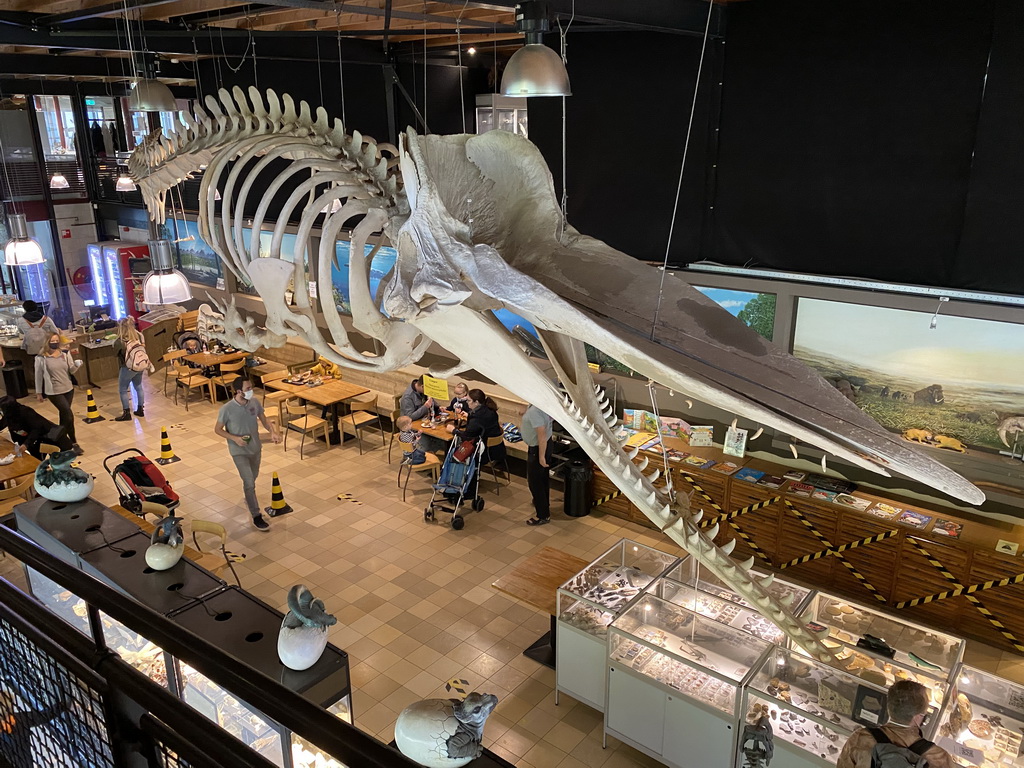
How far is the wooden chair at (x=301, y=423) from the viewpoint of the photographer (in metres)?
11.0

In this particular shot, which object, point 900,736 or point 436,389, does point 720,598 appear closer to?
point 900,736

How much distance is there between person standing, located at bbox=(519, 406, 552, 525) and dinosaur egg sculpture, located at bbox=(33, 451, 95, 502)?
4.46m

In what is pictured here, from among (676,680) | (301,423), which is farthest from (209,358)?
(676,680)

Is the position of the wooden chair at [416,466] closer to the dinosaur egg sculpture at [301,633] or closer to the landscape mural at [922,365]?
the landscape mural at [922,365]

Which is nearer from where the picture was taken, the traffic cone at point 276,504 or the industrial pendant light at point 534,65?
the industrial pendant light at point 534,65

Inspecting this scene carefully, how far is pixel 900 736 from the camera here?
12.2 ft

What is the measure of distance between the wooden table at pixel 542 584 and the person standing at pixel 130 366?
7918 mm

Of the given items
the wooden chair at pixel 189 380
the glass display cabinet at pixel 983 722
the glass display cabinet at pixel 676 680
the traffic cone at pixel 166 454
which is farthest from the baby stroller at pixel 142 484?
the glass display cabinet at pixel 983 722

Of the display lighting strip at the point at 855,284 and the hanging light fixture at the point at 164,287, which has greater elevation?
the display lighting strip at the point at 855,284

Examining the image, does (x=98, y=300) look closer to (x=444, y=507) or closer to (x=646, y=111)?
(x=444, y=507)

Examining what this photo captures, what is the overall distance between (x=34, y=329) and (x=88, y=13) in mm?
6948

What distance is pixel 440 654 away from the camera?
6.57 m

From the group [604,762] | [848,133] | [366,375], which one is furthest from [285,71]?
[604,762]

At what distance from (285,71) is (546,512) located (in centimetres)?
759
